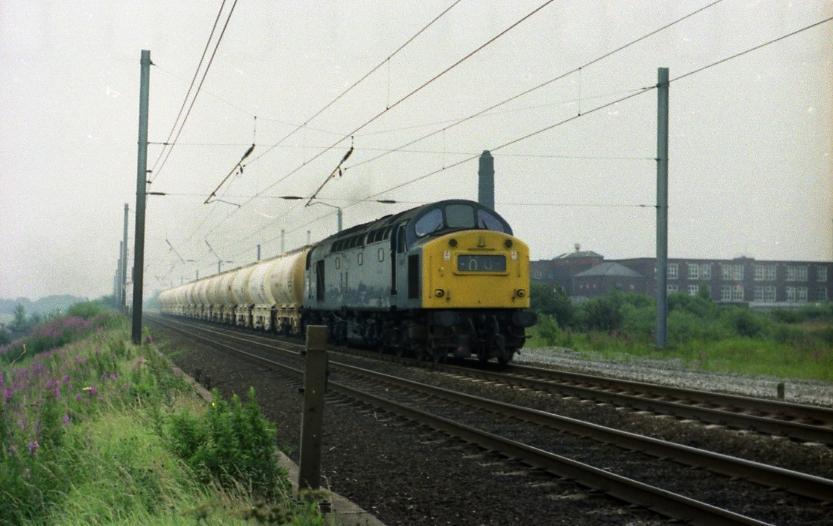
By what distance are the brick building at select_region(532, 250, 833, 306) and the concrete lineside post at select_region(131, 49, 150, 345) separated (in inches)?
3567

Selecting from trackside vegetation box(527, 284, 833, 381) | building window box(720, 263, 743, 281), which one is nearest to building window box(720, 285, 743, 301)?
building window box(720, 263, 743, 281)

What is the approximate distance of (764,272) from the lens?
11362cm

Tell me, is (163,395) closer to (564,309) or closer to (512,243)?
(512,243)

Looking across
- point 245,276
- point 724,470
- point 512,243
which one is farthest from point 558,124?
point 245,276

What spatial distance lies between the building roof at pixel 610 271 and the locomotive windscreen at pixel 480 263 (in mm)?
92429

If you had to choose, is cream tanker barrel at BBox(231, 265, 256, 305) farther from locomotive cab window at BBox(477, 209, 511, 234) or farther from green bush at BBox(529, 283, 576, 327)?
locomotive cab window at BBox(477, 209, 511, 234)

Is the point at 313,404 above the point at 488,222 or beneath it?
beneath

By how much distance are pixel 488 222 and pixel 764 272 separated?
104m

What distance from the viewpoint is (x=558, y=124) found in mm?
19016

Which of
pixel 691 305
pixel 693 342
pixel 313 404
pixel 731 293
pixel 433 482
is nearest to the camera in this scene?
pixel 313 404

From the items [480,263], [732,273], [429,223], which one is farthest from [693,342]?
[732,273]

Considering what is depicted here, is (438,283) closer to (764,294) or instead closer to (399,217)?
(399,217)

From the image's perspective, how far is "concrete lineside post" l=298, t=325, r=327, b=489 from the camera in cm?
651

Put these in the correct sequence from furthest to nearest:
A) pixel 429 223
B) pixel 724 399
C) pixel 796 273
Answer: pixel 796 273 → pixel 429 223 → pixel 724 399
